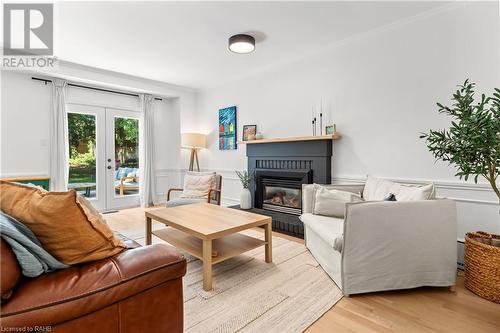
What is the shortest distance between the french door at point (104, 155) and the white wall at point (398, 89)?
3101 mm

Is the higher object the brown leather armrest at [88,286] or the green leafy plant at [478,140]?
the green leafy plant at [478,140]

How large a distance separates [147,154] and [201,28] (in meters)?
3.07

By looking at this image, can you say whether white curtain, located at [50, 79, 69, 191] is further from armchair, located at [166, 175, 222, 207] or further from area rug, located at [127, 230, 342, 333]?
area rug, located at [127, 230, 342, 333]

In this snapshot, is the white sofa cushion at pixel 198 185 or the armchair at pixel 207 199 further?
the white sofa cushion at pixel 198 185

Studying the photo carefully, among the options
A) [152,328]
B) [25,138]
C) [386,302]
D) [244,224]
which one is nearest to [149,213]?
[244,224]

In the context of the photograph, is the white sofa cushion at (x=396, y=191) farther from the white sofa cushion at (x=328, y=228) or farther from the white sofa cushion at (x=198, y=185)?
the white sofa cushion at (x=198, y=185)

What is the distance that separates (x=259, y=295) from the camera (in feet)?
6.33

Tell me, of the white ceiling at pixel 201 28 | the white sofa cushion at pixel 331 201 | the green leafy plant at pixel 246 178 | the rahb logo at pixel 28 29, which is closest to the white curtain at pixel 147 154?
the white ceiling at pixel 201 28

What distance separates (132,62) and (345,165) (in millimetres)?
3531

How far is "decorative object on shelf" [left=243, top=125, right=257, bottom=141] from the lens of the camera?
4.46m

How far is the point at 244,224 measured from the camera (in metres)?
2.30

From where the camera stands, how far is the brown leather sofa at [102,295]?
85 centimetres

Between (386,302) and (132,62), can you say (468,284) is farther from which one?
(132,62)

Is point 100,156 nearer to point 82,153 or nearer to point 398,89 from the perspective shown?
point 82,153
